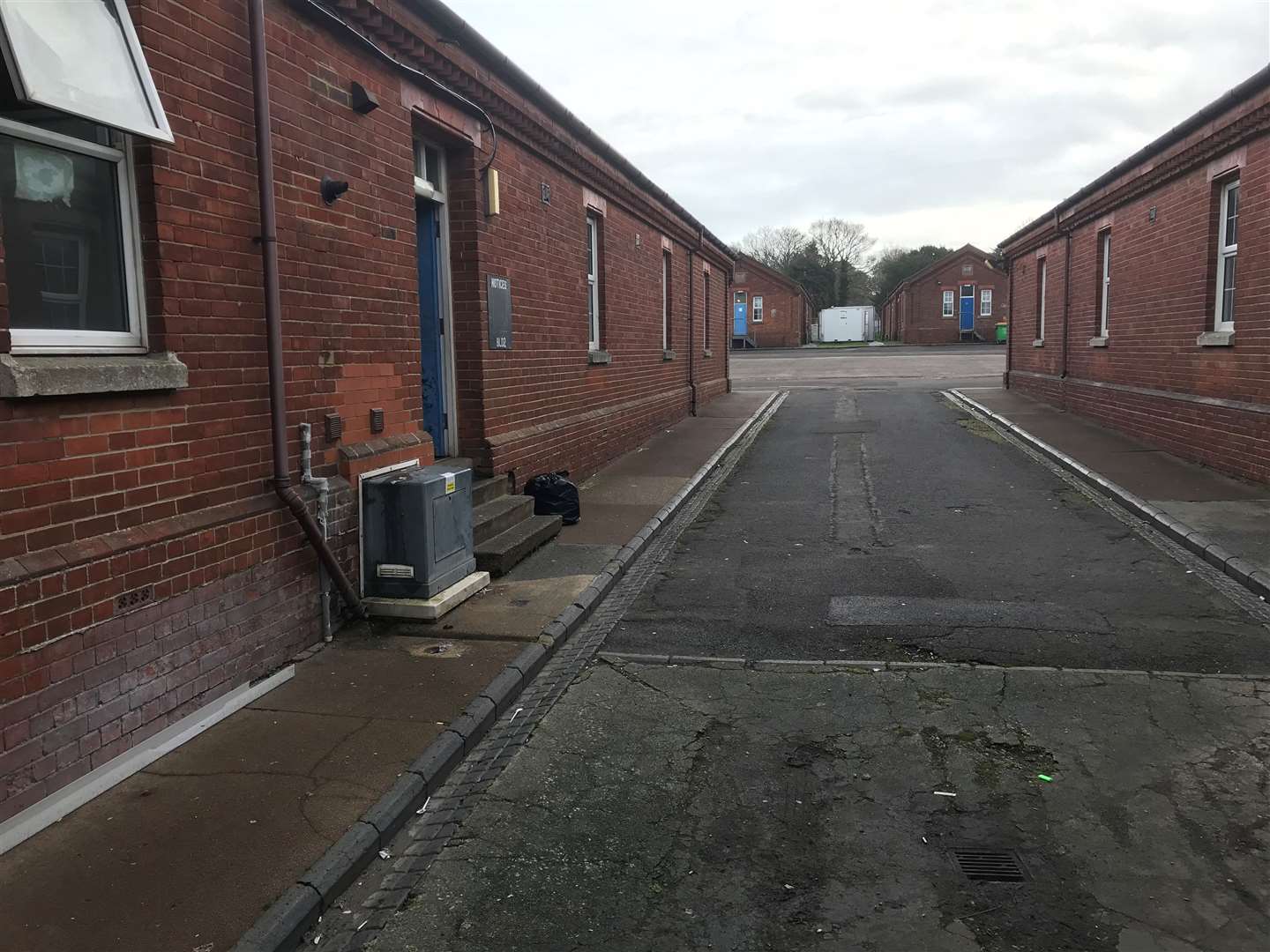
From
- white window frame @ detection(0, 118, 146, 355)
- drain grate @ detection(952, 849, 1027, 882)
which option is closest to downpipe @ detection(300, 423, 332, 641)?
white window frame @ detection(0, 118, 146, 355)

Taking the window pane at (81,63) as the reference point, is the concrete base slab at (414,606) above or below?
below

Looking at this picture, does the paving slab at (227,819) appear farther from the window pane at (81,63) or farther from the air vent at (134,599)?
the window pane at (81,63)

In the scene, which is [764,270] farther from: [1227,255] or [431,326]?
[431,326]

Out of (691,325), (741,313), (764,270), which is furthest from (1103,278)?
(741,313)

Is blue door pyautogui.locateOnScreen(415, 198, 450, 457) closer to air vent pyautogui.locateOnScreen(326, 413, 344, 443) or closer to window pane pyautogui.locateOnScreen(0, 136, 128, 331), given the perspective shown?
air vent pyautogui.locateOnScreen(326, 413, 344, 443)

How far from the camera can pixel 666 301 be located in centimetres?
1852

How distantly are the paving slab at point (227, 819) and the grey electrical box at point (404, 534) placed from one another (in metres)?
1.06

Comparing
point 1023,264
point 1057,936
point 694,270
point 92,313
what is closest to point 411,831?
point 1057,936

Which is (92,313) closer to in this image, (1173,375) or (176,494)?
(176,494)

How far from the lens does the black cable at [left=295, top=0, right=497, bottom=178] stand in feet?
20.5

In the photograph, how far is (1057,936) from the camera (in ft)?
10.6

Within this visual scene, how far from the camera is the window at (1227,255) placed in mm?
12156

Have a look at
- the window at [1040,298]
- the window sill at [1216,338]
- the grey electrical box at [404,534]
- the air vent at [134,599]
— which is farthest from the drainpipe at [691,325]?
the air vent at [134,599]

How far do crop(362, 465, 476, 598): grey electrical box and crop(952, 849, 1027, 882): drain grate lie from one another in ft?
13.1
